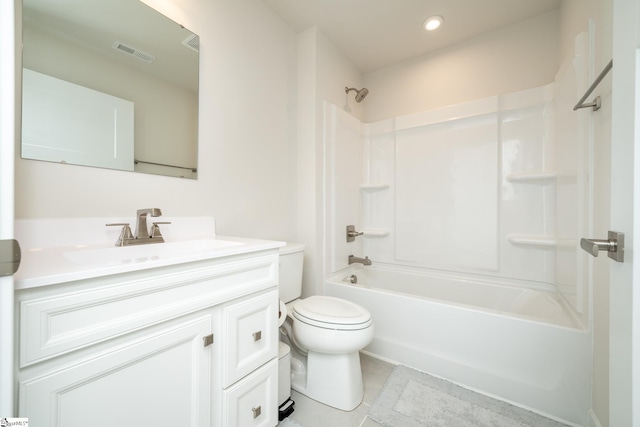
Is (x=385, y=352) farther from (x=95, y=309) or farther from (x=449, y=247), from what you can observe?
(x=95, y=309)

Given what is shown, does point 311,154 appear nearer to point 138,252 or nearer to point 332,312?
point 332,312

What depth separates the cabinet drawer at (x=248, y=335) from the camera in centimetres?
90

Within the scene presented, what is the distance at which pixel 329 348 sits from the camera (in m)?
1.27

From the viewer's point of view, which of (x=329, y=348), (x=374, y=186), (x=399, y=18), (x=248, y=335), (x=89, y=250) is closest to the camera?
(x=89, y=250)

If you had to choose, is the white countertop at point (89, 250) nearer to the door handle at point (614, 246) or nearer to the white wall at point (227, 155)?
the white wall at point (227, 155)

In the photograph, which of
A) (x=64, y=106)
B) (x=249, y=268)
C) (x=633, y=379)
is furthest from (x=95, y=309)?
(x=633, y=379)

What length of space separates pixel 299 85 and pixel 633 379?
2210 mm

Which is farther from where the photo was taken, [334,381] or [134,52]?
[334,381]

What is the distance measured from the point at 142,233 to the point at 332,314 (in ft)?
3.36

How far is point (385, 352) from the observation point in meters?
1.71

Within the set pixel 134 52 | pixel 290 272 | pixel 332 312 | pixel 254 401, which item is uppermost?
pixel 134 52

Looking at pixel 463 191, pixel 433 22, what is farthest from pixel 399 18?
pixel 463 191

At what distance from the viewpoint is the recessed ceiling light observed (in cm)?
184

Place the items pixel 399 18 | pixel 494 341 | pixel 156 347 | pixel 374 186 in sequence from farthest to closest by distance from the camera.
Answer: pixel 374 186 → pixel 399 18 → pixel 494 341 → pixel 156 347
